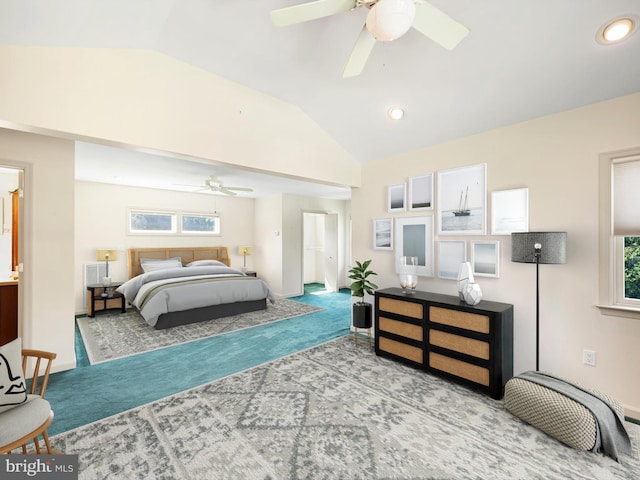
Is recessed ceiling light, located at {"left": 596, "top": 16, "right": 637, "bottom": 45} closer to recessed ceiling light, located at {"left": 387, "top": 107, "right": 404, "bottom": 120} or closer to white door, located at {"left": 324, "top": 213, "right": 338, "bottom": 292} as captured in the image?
recessed ceiling light, located at {"left": 387, "top": 107, "right": 404, "bottom": 120}

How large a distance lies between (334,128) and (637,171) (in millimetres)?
2866

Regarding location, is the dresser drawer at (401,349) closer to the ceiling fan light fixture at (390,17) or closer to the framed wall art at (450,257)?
the framed wall art at (450,257)

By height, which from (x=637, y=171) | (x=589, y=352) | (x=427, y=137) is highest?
(x=427, y=137)

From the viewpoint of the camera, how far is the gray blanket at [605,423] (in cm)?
184

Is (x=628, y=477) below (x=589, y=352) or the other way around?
below

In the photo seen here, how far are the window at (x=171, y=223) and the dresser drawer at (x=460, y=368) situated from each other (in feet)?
19.2

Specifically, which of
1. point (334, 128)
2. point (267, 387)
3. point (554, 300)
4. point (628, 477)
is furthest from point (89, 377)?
point (554, 300)

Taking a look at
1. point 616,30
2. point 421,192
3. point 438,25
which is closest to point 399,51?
point 438,25

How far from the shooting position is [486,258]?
300 centimetres

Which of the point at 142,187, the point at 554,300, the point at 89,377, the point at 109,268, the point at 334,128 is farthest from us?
the point at 142,187

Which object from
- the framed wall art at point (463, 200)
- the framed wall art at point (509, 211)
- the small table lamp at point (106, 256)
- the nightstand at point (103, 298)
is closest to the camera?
the framed wall art at point (509, 211)

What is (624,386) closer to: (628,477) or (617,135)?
(628,477)

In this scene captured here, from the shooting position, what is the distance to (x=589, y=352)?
243 cm

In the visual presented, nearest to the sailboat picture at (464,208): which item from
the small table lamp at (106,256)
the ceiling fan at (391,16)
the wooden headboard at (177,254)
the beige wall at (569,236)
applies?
the beige wall at (569,236)
